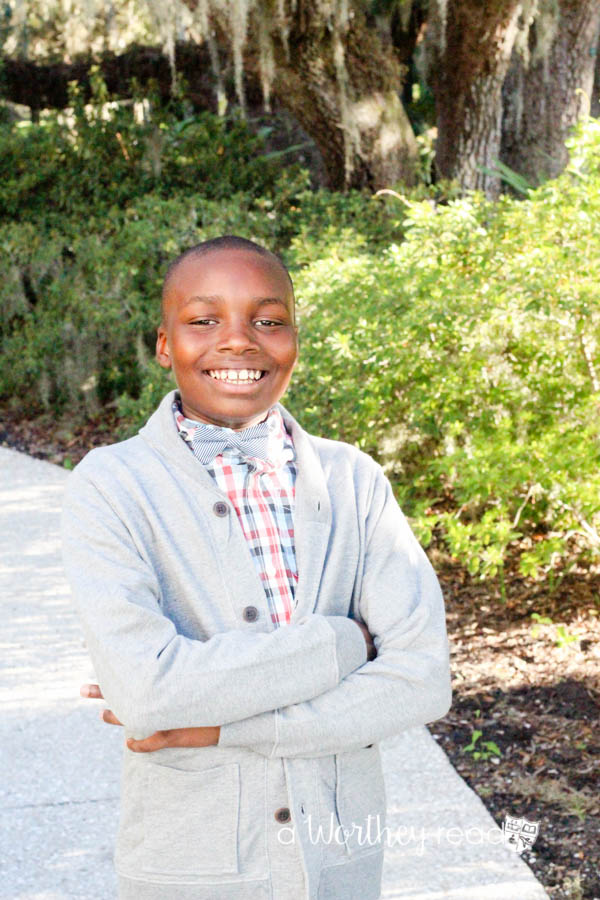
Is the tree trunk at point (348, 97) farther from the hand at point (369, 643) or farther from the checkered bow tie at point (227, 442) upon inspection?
the hand at point (369, 643)

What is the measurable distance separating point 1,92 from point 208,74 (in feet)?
7.30

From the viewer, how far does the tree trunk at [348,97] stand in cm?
759

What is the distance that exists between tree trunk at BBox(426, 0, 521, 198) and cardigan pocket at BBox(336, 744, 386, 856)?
6.86 m

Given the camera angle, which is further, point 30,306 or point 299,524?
point 30,306

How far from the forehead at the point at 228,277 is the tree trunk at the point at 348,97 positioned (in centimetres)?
628

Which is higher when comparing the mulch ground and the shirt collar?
the shirt collar

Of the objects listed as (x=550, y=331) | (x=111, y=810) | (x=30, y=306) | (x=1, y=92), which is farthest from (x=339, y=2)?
(x=111, y=810)

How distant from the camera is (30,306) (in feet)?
26.8

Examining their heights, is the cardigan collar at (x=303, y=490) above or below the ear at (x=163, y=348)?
below

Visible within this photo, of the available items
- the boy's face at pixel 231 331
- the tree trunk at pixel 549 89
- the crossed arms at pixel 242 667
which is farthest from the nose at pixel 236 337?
the tree trunk at pixel 549 89

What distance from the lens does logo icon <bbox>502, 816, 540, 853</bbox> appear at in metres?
2.81

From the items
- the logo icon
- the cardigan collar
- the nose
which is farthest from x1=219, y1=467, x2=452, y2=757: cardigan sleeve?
the logo icon

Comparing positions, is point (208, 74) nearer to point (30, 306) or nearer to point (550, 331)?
point (30, 306)

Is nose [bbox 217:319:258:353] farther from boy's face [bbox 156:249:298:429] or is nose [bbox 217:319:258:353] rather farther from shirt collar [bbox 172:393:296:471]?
shirt collar [bbox 172:393:296:471]
